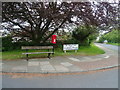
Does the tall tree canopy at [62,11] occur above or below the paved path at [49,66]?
above

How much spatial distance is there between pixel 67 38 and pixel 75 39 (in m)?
1.42

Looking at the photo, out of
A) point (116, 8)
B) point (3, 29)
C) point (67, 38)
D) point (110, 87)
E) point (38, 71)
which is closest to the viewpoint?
point (110, 87)

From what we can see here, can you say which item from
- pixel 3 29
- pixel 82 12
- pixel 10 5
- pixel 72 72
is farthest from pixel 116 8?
pixel 3 29

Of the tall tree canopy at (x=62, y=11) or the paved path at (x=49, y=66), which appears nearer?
the paved path at (x=49, y=66)

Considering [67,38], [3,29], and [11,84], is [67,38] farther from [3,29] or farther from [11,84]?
[11,84]

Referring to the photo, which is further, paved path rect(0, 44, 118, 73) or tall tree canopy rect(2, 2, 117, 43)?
tall tree canopy rect(2, 2, 117, 43)

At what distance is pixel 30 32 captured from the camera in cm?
1117

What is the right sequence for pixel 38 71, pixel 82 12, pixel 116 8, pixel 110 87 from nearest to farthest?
1. pixel 110 87
2. pixel 38 71
3. pixel 82 12
4. pixel 116 8

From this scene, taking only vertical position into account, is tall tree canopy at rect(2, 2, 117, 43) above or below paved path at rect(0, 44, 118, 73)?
→ above

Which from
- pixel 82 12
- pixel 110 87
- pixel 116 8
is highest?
pixel 116 8

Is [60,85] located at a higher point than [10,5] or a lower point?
lower

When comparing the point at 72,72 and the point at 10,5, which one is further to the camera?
the point at 10,5

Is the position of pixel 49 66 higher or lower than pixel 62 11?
lower

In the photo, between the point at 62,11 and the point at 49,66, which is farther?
the point at 62,11
